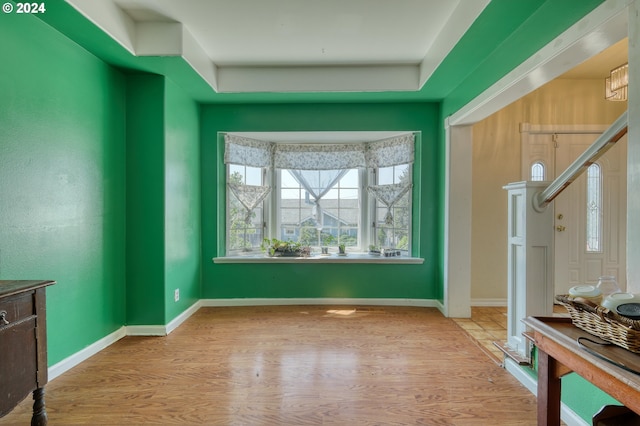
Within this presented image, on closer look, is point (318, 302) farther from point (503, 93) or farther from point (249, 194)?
point (503, 93)

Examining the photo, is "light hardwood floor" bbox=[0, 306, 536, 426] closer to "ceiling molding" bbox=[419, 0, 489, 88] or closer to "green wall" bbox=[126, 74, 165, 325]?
"green wall" bbox=[126, 74, 165, 325]

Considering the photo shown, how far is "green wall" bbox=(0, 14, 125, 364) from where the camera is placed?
1874 mm

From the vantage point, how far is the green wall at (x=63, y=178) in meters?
1.87

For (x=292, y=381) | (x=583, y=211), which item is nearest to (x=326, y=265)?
(x=292, y=381)

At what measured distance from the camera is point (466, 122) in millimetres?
3166

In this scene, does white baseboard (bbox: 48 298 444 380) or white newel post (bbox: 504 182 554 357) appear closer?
white newel post (bbox: 504 182 554 357)

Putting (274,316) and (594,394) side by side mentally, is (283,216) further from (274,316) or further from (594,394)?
(594,394)

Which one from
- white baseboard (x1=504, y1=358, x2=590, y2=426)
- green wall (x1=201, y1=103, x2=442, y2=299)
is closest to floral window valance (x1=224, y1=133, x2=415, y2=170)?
green wall (x1=201, y1=103, x2=442, y2=299)

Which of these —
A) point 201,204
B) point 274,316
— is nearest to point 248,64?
point 201,204

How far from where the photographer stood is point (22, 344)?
4.68ft

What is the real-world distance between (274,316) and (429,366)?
1.68 metres

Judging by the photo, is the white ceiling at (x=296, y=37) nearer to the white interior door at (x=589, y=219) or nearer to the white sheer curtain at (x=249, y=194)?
the white sheer curtain at (x=249, y=194)

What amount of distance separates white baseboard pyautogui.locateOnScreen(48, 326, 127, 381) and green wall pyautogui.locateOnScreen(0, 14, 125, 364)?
49 mm

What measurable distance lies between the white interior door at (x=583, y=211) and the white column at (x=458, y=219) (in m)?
0.98
